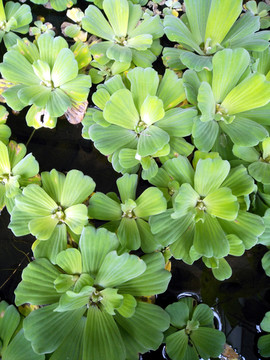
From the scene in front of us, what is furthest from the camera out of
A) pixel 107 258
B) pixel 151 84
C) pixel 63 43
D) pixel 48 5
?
pixel 48 5

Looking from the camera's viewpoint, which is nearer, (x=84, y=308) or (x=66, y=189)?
(x=84, y=308)

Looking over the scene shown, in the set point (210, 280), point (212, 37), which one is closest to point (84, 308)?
point (210, 280)

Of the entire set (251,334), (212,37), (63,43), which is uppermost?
(212,37)

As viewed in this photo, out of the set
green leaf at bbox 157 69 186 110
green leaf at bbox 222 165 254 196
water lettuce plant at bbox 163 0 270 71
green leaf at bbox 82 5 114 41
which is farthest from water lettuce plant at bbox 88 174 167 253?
green leaf at bbox 82 5 114 41

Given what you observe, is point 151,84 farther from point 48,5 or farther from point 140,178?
point 48,5

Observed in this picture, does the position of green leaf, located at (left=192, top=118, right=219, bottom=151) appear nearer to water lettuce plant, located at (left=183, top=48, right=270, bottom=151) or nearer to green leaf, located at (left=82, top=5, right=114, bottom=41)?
water lettuce plant, located at (left=183, top=48, right=270, bottom=151)

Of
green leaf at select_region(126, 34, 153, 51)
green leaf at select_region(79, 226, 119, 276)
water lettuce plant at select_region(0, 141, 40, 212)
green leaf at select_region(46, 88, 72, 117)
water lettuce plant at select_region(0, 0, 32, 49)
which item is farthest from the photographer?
water lettuce plant at select_region(0, 0, 32, 49)
